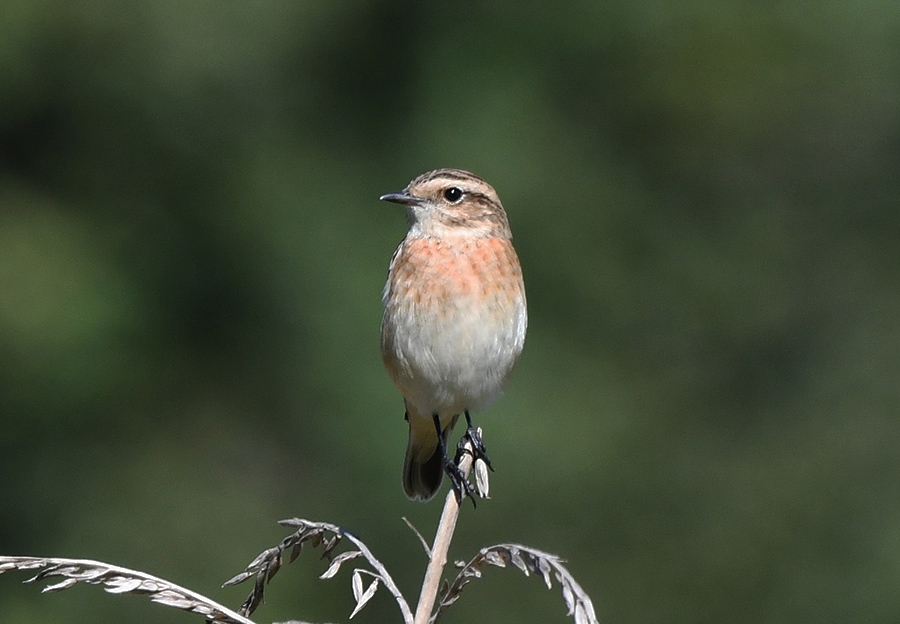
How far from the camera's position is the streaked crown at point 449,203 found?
4.58 meters

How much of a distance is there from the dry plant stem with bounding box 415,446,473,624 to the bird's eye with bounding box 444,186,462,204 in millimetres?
2142

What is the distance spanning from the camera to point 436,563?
2.29 m

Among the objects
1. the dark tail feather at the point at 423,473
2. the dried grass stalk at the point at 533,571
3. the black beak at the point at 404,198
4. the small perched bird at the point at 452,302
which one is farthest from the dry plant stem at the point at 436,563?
the dark tail feather at the point at 423,473

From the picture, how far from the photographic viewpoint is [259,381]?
10812 mm

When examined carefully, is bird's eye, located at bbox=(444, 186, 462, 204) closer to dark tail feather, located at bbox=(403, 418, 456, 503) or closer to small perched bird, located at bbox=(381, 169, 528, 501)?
small perched bird, located at bbox=(381, 169, 528, 501)

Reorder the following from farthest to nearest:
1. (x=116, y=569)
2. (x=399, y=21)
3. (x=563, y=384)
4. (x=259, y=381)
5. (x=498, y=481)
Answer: (x=399, y=21), (x=259, y=381), (x=563, y=384), (x=498, y=481), (x=116, y=569)

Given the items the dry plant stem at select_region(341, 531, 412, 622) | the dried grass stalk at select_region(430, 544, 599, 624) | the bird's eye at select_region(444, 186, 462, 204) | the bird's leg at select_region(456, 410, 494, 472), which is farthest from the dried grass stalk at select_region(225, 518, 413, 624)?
the bird's eye at select_region(444, 186, 462, 204)

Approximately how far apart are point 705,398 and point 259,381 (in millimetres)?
3783

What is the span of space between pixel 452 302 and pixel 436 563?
7.00 feet

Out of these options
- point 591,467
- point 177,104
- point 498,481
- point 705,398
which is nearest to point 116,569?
point 498,481

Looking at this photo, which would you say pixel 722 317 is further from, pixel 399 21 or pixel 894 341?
pixel 399 21

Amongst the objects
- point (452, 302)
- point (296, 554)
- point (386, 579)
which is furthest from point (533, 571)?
point (452, 302)

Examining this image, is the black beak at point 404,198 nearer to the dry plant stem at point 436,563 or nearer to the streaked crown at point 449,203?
the streaked crown at point 449,203

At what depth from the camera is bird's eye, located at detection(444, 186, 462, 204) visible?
458cm
